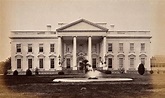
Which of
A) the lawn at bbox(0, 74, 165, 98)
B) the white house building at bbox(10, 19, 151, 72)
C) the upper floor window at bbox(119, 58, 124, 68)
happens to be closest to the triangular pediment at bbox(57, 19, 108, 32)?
the white house building at bbox(10, 19, 151, 72)

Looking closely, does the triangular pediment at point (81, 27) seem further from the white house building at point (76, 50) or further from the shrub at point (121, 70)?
the shrub at point (121, 70)

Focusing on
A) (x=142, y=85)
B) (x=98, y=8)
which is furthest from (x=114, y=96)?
(x=98, y=8)

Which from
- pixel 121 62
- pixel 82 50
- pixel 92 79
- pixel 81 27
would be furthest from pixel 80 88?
pixel 81 27

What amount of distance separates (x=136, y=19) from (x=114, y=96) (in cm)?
57

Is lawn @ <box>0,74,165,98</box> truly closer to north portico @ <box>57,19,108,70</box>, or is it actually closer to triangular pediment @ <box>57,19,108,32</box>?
north portico @ <box>57,19,108,70</box>

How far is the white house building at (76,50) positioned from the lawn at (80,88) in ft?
0.33

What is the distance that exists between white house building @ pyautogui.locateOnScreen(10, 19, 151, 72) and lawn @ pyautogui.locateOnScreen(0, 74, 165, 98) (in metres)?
0.10

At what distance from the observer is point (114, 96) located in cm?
567

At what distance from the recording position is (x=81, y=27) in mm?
6195

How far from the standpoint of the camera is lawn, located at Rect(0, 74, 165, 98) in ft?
18.6

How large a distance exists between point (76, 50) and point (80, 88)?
1.08 ft

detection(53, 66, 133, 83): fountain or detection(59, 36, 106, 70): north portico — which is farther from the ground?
detection(59, 36, 106, 70): north portico

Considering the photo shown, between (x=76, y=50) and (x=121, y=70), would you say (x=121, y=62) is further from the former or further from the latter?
(x=76, y=50)

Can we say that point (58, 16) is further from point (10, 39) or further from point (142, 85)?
point (142, 85)
